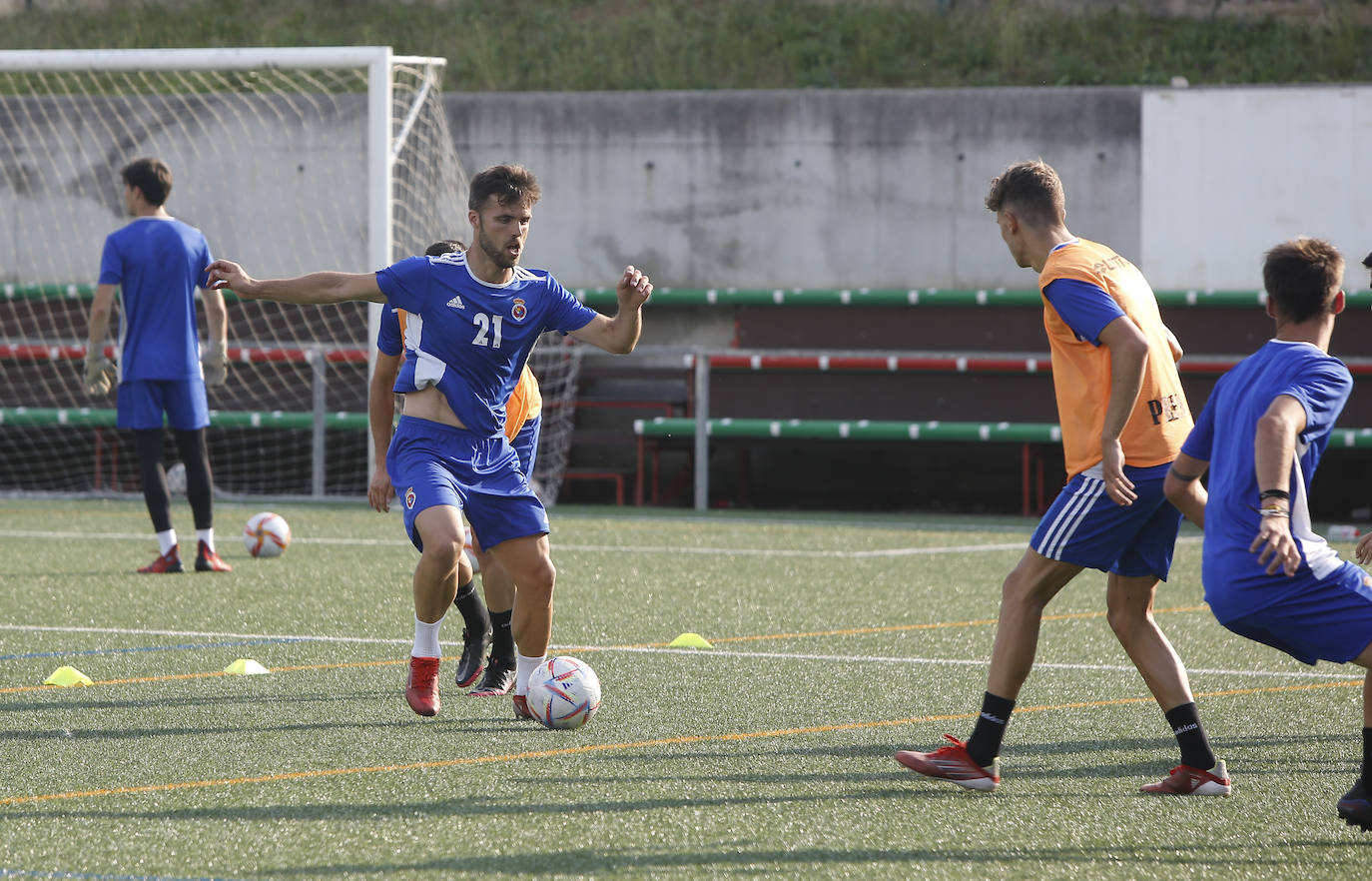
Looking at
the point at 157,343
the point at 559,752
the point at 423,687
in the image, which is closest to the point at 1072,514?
the point at 559,752

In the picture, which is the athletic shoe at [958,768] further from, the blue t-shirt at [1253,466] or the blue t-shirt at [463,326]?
the blue t-shirt at [463,326]

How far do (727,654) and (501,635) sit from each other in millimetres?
1189

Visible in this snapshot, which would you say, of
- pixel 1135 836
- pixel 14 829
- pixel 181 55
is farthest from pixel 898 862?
pixel 181 55

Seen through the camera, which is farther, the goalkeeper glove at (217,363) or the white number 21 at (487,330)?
the goalkeeper glove at (217,363)

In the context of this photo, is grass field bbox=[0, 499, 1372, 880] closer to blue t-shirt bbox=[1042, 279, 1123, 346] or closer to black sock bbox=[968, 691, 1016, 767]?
black sock bbox=[968, 691, 1016, 767]

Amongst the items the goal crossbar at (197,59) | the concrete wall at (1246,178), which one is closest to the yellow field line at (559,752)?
the goal crossbar at (197,59)

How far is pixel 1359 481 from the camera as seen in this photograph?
1524 cm

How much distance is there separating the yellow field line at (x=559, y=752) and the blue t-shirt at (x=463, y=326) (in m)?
1.13

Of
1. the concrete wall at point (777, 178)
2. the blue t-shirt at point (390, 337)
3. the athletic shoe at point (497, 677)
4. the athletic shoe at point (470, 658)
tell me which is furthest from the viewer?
the concrete wall at point (777, 178)

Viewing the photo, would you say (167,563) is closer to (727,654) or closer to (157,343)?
(157,343)

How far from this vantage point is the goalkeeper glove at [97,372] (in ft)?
31.5

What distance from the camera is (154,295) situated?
9.60 m

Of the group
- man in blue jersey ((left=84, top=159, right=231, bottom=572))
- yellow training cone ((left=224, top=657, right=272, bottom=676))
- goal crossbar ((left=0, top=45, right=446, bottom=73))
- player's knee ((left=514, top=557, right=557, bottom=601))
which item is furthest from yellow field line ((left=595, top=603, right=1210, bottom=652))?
goal crossbar ((left=0, top=45, right=446, bottom=73))

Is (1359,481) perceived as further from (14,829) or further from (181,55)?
(14,829)
